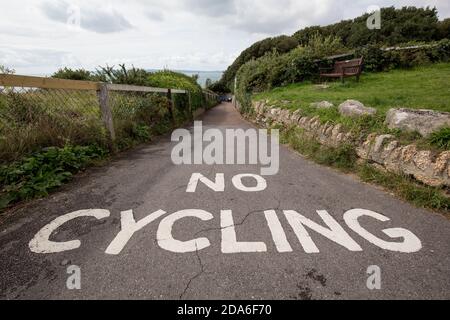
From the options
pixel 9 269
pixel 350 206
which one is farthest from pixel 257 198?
pixel 9 269

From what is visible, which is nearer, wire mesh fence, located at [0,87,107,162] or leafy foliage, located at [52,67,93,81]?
wire mesh fence, located at [0,87,107,162]

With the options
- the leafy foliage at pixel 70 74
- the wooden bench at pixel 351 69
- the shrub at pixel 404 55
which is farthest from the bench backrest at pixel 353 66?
the leafy foliage at pixel 70 74

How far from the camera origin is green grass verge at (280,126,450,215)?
10.9 ft

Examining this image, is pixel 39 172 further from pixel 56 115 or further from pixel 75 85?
pixel 75 85

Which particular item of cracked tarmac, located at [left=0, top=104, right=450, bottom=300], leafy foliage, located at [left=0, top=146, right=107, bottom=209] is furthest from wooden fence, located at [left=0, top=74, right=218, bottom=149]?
cracked tarmac, located at [left=0, top=104, right=450, bottom=300]

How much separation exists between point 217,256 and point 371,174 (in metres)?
3.27

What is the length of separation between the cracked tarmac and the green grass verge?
20cm

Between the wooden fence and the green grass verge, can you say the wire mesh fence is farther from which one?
the green grass verge

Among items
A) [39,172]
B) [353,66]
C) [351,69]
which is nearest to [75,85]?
[39,172]

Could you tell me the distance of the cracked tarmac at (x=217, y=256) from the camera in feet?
6.63

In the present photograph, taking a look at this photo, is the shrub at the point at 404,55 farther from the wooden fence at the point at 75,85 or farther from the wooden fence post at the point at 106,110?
the wooden fence post at the point at 106,110

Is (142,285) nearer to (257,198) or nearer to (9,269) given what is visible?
(9,269)

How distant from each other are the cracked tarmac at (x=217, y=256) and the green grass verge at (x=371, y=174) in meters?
0.20

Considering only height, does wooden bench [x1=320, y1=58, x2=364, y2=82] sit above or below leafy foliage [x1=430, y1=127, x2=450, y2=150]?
above
